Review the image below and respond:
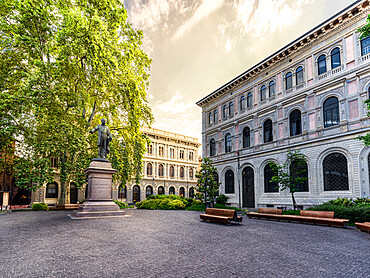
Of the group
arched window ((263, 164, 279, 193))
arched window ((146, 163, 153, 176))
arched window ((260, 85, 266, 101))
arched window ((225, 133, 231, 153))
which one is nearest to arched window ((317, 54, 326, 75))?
arched window ((260, 85, 266, 101))

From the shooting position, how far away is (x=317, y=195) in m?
20.0

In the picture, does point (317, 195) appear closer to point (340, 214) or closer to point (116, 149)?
point (340, 214)

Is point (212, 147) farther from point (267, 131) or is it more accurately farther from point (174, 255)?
point (174, 255)

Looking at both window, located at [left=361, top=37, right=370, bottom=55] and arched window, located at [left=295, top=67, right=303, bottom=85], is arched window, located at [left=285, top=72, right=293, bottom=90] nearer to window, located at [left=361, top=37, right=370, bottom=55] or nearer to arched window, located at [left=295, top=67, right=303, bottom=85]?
arched window, located at [left=295, top=67, right=303, bottom=85]

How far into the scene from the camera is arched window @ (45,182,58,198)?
127 ft

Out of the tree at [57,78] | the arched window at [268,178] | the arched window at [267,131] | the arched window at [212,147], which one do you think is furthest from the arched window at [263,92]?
the tree at [57,78]

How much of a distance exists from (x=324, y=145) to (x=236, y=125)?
11811mm

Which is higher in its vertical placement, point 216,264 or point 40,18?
point 40,18

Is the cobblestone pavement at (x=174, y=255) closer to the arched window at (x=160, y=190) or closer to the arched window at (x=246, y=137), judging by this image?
the arched window at (x=246, y=137)

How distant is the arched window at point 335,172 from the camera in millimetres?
18500

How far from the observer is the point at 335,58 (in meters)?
20.3

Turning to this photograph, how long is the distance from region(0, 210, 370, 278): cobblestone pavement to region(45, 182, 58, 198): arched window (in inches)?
1346

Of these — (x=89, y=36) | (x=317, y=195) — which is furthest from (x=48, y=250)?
(x=317, y=195)

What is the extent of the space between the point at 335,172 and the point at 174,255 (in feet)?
58.8
